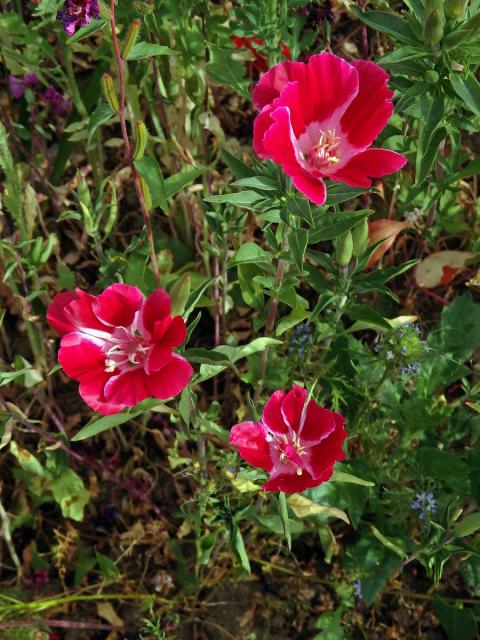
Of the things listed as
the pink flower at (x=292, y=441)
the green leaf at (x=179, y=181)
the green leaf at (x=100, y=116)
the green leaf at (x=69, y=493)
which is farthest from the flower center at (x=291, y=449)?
the green leaf at (x=69, y=493)

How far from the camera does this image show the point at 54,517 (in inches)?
87.5

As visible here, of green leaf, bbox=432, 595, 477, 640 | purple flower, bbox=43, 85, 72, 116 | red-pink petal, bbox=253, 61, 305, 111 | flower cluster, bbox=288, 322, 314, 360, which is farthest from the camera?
purple flower, bbox=43, 85, 72, 116

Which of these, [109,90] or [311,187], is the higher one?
[109,90]

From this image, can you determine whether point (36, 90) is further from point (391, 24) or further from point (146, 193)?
point (391, 24)

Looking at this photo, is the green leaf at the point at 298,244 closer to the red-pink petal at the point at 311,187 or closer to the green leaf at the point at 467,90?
the red-pink petal at the point at 311,187

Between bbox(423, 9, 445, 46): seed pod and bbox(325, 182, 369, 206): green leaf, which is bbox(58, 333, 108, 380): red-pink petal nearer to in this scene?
bbox(325, 182, 369, 206): green leaf

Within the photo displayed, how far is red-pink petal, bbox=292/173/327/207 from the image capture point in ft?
3.81

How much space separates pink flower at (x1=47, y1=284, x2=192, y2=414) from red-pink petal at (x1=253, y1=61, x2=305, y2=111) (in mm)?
393

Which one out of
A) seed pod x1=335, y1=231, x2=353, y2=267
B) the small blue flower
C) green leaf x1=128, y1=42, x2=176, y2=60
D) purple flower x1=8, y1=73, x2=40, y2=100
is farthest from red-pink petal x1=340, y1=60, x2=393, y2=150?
purple flower x1=8, y1=73, x2=40, y2=100

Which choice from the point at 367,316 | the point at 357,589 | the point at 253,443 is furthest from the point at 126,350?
the point at 357,589

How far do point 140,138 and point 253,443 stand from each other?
631mm

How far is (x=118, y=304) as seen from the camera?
140cm

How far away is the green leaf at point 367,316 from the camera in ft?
5.02

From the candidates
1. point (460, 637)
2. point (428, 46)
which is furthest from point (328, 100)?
point (460, 637)
